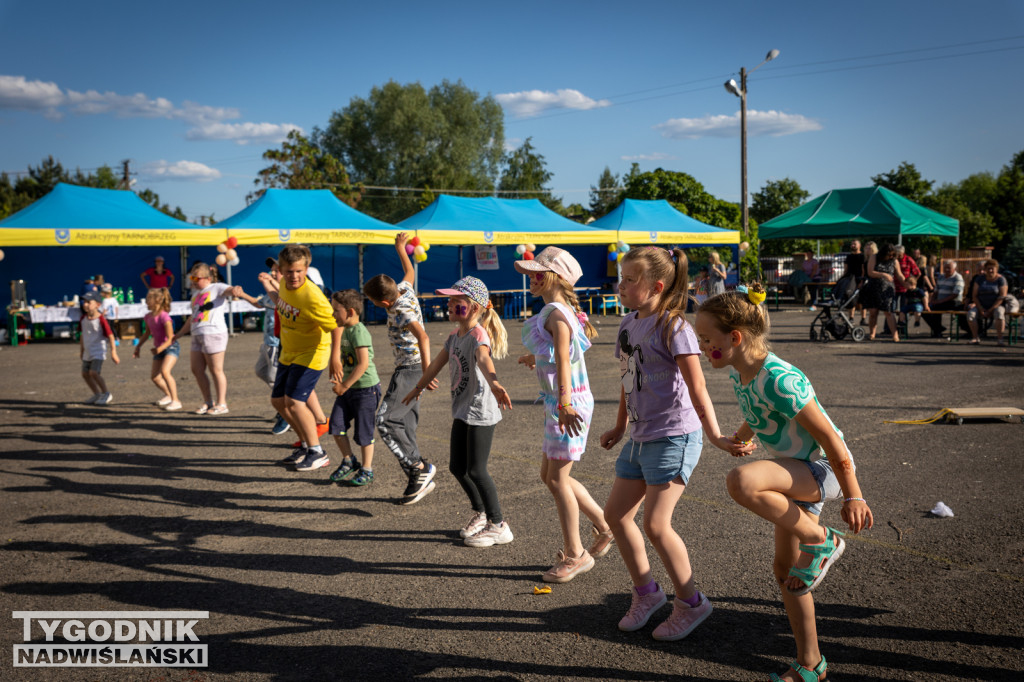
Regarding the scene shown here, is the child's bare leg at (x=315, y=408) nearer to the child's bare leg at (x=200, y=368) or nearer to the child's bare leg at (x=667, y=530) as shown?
the child's bare leg at (x=200, y=368)

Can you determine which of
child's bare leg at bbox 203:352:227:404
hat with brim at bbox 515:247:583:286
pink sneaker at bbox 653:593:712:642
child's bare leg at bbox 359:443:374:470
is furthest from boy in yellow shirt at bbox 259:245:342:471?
pink sneaker at bbox 653:593:712:642

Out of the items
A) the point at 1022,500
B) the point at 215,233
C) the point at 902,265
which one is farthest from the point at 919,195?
the point at 1022,500

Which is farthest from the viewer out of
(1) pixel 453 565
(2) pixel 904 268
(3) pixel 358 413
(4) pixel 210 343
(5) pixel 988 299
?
(2) pixel 904 268

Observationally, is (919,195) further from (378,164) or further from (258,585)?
(258,585)

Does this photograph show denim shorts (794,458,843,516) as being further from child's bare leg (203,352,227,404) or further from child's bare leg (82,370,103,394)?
child's bare leg (82,370,103,394)

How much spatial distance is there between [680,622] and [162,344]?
7749 millimetres

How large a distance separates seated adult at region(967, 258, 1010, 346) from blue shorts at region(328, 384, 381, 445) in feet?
44.5

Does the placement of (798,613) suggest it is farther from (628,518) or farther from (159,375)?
(159,375)

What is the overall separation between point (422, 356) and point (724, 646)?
2.91 m

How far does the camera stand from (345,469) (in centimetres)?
615

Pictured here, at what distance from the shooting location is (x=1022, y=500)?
204 inches

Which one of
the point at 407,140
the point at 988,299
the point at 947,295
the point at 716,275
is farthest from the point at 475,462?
the point at 407,140

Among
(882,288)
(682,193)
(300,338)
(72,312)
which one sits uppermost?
(682,193)

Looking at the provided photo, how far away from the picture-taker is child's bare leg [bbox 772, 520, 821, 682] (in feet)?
9.45
